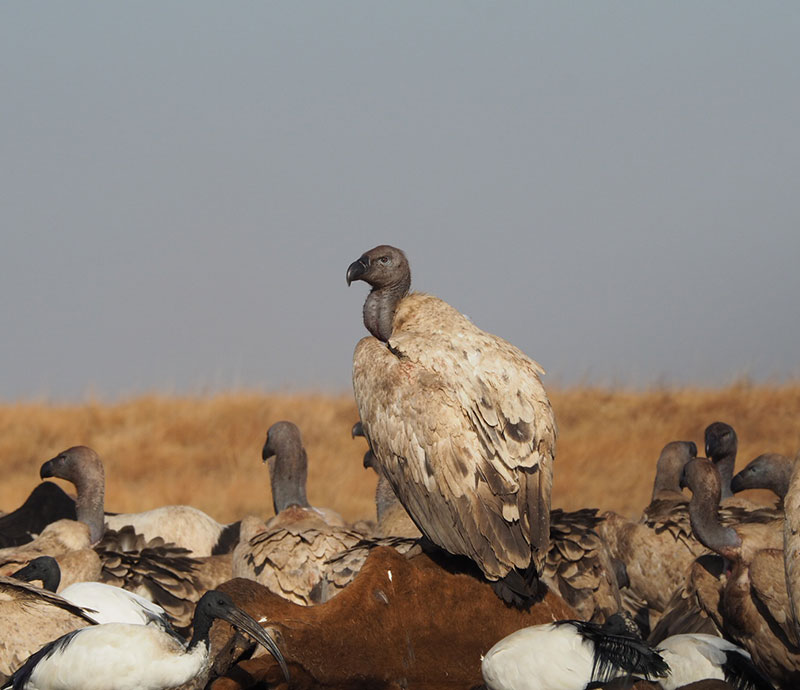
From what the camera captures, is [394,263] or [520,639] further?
[394,263]

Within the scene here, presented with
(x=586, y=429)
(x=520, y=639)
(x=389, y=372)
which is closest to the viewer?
(x=520, y=639)

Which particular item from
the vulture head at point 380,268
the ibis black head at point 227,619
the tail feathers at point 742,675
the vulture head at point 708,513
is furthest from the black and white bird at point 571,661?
the vulture head at point 708,513

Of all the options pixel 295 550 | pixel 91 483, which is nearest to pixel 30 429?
pixel 91 483

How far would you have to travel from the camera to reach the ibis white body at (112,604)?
259 inches

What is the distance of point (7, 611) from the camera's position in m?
6.19

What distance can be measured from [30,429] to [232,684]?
12789mm

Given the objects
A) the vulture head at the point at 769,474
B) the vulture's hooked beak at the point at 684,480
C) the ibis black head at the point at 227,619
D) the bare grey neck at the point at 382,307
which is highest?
the bare grey neck at the point at 382,307

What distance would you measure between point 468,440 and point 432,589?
0.78 m

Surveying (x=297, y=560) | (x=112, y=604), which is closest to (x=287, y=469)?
(x=297, y=560)

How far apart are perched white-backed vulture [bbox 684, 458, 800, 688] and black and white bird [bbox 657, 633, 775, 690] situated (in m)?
0.31

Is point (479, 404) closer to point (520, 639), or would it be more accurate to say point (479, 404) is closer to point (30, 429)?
point (520, 639)

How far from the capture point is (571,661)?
207 inches

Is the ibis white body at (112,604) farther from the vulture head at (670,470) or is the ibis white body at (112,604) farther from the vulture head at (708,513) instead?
the vulture head at (670,470)

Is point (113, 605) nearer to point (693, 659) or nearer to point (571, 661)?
point (571, 661)
